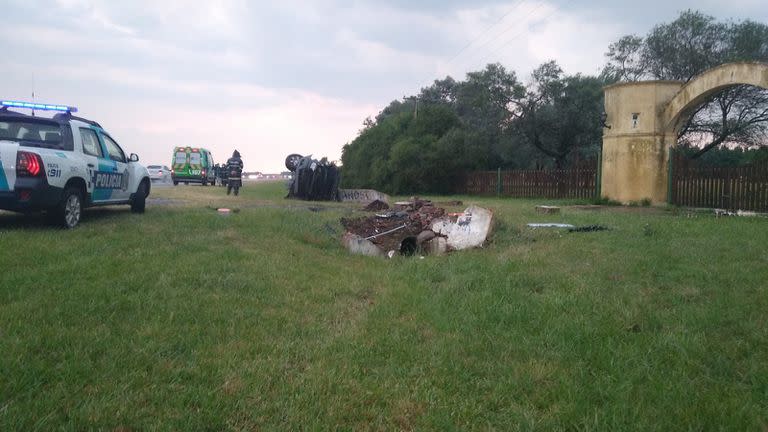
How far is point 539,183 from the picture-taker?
87.5ft

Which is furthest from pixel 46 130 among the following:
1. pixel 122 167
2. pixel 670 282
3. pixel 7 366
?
pixel 670 282

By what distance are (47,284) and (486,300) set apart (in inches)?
162

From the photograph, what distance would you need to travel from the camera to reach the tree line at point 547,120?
2981cm

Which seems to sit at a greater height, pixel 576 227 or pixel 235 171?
pixel 235 171

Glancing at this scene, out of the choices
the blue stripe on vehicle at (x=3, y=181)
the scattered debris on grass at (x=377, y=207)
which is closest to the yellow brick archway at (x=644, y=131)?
the scattered debris on grass at (x=377, y=207)

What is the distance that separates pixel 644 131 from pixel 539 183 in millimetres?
8919

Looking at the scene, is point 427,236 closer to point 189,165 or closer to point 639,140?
point 639,140

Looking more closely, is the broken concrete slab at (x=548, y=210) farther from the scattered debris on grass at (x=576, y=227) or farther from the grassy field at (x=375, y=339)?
the grassy field at (x=375, y=339)

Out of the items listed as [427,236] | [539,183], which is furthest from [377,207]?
[539,183]

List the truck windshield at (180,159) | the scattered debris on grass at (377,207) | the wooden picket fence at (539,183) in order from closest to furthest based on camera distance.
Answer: the scattered debris on grass at (377,207) → the wooden picket fence at (539,183) → the truck windshield at (180,159)

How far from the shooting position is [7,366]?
3.56 metres

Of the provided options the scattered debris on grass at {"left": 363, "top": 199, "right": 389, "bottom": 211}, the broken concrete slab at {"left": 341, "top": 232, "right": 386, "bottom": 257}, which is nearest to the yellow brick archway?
the scattered debris on grass at {"left": 363, "top": 199, "right": 389, "bottom": 211}

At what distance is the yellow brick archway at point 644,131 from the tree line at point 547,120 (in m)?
12.2

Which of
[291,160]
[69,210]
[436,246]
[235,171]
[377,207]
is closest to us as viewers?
[69,210]
